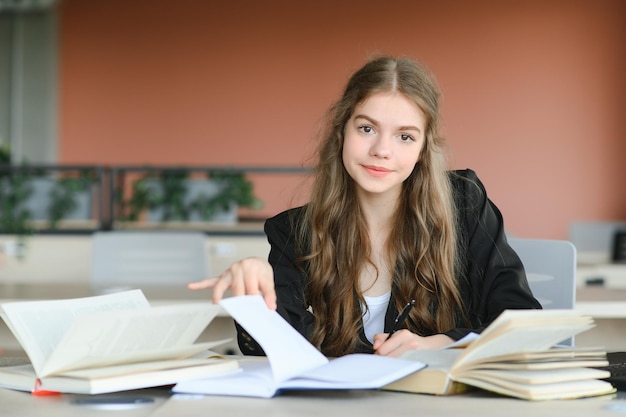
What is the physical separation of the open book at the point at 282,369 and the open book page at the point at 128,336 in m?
0.06

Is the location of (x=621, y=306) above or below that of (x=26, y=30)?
below

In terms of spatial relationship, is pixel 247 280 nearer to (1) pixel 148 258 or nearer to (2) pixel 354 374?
(2) pixel 354 374

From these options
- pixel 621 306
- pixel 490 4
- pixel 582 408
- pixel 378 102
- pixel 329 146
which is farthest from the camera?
pixel 490 4

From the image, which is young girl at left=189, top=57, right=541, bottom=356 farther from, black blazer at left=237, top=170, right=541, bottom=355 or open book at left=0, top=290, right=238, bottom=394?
open book at left=0, top=290, right=238, bottom=394

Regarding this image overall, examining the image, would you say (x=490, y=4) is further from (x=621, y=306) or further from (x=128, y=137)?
(x=621, y=306)

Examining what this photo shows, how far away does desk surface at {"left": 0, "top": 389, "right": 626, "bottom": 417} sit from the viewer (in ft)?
3.56

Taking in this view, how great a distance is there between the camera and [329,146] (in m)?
1.86

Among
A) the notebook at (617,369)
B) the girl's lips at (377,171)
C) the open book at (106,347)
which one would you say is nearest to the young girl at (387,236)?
the girl's lips at (377,171)

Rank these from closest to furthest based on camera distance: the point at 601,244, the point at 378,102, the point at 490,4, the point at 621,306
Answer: the point at 378,102, the point at 621,306, the point at 601,244, the point at 490,4

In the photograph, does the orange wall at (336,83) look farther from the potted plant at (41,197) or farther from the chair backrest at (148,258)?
the chair backrest at (148,258)

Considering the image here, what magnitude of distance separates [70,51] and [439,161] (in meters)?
6.55

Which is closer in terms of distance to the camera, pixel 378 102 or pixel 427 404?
pixel 427 404

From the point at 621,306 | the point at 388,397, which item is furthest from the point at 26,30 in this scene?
the point at 388,397

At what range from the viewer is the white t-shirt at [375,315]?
176 cm
